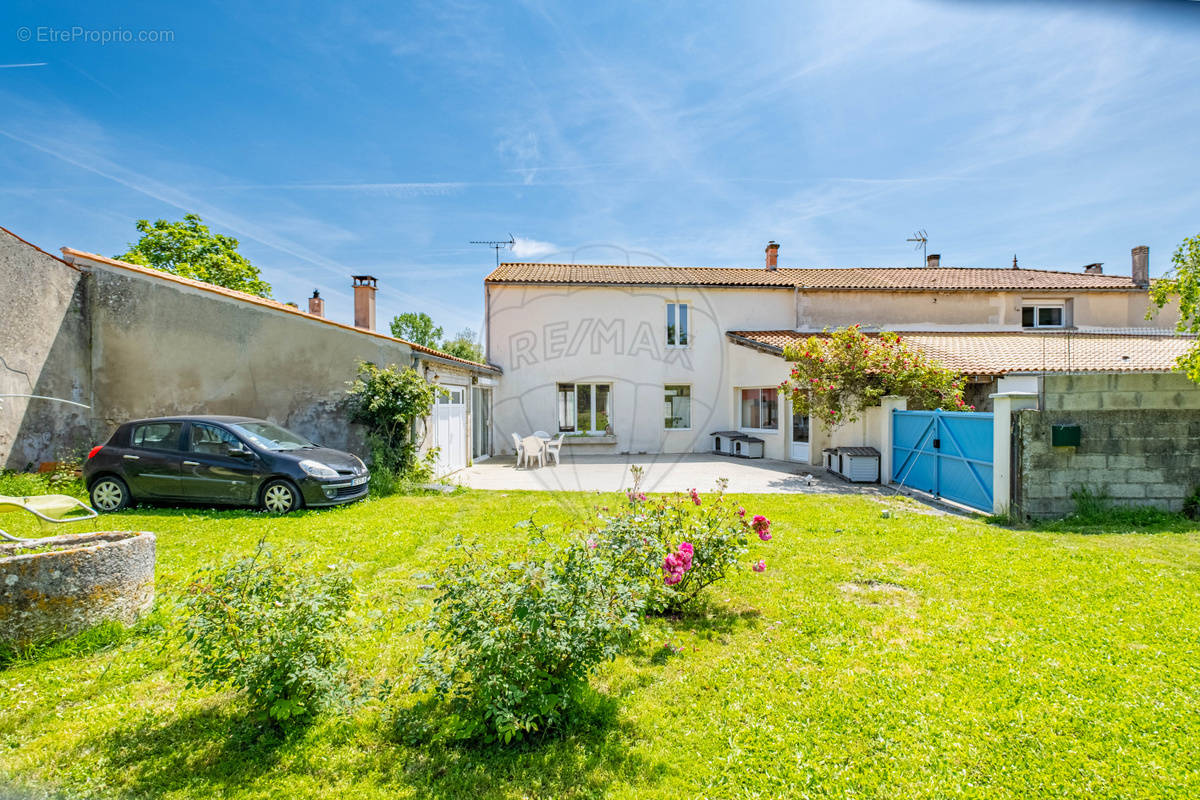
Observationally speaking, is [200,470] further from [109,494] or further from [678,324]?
[678,324]

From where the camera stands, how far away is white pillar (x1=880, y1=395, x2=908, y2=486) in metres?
11.8

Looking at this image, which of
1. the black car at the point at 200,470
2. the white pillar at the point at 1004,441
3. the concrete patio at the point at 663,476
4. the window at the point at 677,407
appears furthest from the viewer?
the window at the point at 677,407

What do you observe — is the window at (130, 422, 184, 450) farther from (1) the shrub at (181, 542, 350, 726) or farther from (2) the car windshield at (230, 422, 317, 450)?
(1) the shrub at (181, 542, 350, 726)

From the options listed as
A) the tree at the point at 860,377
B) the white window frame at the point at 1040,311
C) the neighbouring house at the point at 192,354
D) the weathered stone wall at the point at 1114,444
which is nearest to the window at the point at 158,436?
the neighbouring house at the point at 192,354

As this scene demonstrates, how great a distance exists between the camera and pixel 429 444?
12.2m

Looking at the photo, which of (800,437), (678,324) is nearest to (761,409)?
(800,437)

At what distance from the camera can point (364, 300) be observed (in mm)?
16516

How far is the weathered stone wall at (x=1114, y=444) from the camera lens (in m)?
7.73

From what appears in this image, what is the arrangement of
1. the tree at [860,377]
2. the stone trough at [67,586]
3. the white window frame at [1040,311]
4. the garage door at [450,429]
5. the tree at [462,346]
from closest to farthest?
the stone trough at [67,586] < the tree at [860,377] < the garage door at [450,429] < the white window frame at [1040,311] < the tree at [462,346]

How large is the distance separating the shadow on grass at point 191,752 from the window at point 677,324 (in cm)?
1686

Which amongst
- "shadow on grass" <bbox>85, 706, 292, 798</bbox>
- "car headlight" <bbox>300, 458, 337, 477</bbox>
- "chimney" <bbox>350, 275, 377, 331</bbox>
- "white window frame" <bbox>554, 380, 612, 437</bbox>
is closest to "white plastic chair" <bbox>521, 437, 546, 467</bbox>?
"white window frame" <bbox>554, 380, 612, 437</bbox>

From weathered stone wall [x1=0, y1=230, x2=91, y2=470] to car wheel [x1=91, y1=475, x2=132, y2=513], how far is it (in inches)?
140

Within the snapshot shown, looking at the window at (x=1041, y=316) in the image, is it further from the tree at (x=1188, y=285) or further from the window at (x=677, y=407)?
the tree at (x=1188, y=285)

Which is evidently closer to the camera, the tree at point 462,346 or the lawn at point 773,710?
the lawn at point 773,710
